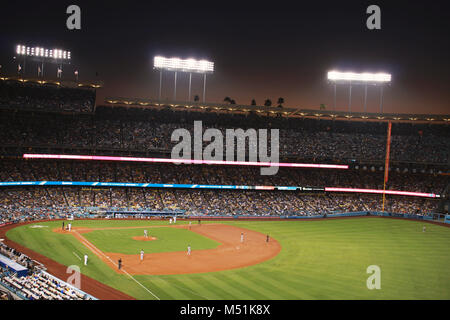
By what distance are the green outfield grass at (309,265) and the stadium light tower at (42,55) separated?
2715 centimetres

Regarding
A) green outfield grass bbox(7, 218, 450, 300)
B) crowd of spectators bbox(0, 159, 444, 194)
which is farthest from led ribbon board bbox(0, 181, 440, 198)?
green outfield grass bbox(7, 218, 450, 300)

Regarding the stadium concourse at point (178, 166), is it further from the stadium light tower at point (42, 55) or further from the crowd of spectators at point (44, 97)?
the stadium light tower at point (42, 55)

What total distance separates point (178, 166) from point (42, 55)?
87.0 feet

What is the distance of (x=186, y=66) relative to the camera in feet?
198

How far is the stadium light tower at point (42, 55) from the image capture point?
54.2 metres

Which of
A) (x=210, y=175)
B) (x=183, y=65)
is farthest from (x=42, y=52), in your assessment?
(x=210, y=175)

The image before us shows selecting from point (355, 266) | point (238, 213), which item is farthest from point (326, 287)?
point (238, 213)

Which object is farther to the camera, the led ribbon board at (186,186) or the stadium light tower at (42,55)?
the stadium light tower at (42,55)

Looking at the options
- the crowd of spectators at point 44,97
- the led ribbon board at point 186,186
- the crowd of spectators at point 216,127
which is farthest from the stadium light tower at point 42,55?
the led ribbon board at point 186,186

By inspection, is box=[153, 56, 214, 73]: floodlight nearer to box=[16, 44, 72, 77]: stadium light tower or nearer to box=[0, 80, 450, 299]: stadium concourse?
box=[0, 80, 450, 299]: stadium concourse

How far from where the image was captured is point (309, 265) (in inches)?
1140

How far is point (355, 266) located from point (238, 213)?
1057 inches

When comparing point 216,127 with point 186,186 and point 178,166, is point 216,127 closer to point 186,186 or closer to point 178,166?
point 178,166
